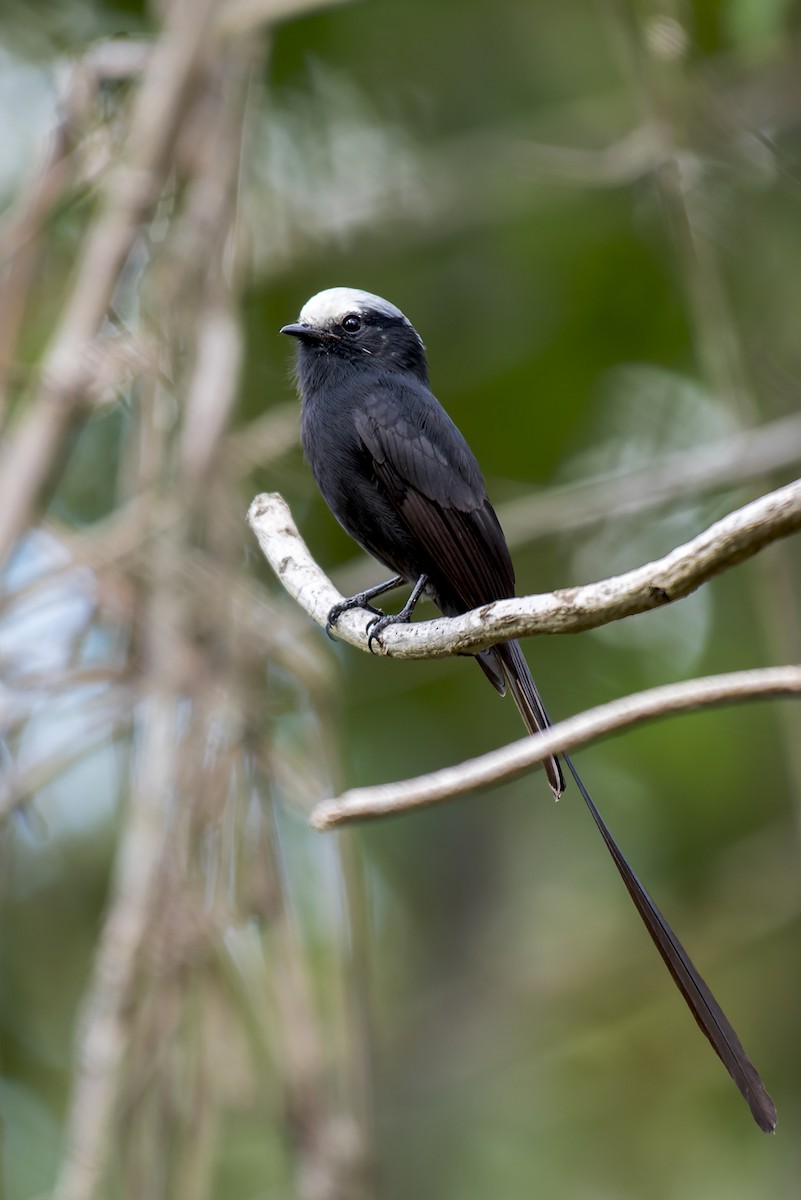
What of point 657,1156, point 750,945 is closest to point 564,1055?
point 657,1156

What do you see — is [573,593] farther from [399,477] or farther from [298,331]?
[298,331]

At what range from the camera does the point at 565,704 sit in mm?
5887

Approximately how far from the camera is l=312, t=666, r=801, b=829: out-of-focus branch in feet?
4.59

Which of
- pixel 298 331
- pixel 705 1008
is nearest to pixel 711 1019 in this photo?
pixel 705 1008

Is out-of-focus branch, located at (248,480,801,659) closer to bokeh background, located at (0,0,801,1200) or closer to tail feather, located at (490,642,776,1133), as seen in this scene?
tail feather, located at (490,642,776,1133)

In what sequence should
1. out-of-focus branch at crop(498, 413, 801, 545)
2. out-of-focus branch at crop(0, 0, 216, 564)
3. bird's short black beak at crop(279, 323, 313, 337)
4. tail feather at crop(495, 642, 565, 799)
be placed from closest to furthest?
tail feather at crop(495, 642, 565, 799)
bird's short black beak at crop(279, 323, 313, 337)
out-of-focus branch at crop(0, 0, 216, 564)
out-of-focus branch at crop(498, 413, 801, 545)

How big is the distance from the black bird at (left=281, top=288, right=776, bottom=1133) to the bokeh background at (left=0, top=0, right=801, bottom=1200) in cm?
44

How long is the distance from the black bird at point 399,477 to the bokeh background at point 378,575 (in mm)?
437

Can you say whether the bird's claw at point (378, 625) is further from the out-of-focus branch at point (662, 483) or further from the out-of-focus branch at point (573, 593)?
the out-of-focus branch at point (662, 483)

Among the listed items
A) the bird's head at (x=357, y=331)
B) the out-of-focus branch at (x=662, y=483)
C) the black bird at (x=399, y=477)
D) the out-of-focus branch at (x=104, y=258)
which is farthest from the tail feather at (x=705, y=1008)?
the out-of-focus branch at (x=662, y=483)

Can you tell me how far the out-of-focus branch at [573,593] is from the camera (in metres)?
1.45

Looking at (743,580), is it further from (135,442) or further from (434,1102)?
(135,442)

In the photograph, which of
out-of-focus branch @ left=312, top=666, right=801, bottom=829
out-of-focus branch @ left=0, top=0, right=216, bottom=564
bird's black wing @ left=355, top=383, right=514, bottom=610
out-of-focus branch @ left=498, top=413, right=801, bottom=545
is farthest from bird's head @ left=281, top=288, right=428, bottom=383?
out-of-focus branch @ left=312, top=666, right=801, bottom=829

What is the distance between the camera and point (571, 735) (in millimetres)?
1464
